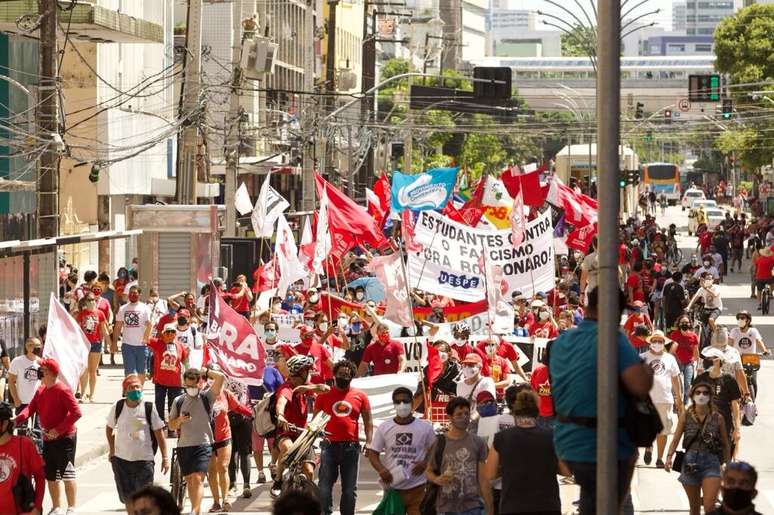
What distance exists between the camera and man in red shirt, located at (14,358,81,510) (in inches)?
609

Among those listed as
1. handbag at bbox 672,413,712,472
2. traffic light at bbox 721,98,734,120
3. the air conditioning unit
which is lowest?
handbag at bbox 672,413,712,472

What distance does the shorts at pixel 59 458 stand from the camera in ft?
51.2

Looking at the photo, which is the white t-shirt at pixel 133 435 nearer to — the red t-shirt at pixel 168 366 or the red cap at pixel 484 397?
the red cap at pixel 484 397

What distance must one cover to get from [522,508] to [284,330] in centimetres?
1395

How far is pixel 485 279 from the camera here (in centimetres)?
2277

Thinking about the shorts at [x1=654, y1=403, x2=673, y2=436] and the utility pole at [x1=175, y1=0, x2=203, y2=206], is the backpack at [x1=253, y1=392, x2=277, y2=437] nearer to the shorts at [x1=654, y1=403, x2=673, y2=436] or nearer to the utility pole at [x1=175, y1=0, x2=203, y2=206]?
the shorts at [x1=654, y1=403, x2=673, y2=436]

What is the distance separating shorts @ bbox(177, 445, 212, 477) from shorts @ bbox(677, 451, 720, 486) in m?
4.28

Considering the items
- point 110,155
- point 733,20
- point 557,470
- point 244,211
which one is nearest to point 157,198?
point 110,155

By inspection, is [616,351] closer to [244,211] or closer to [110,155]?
[244,211]

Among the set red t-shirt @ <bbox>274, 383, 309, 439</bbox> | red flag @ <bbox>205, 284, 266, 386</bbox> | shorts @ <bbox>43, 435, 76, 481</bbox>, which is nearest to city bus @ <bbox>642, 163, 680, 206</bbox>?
red flag @ <bbox>205, 284, 266, 386</bbox>

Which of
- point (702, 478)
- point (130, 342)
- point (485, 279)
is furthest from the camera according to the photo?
point (130, 342)

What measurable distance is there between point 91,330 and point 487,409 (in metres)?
11.3

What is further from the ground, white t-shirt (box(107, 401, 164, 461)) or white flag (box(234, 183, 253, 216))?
white flag (box(234, 183, 253, 216))

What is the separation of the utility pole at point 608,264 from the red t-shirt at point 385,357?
13151mm
